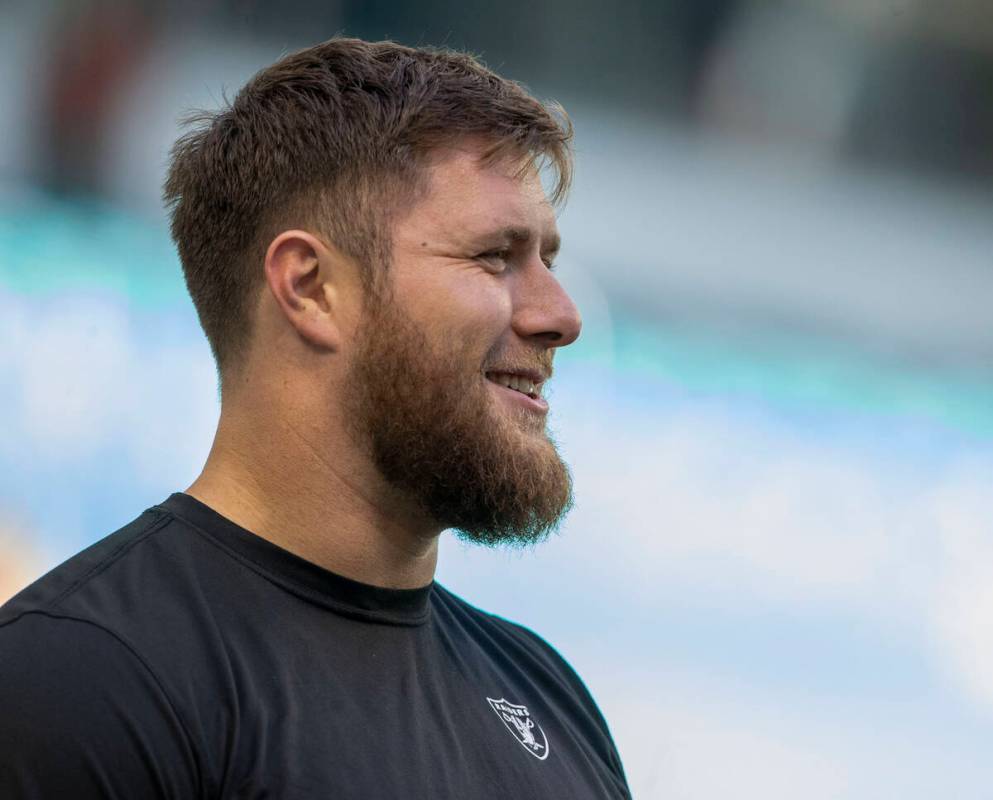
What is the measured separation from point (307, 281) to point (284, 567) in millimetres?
262

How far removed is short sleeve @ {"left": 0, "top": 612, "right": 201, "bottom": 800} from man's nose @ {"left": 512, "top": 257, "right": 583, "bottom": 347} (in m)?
0.46

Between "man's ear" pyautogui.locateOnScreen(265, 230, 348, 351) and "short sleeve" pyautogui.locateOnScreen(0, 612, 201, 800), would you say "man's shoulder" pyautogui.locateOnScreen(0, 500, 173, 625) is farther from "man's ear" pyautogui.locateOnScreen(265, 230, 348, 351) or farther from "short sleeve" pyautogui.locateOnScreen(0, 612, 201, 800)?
"man's ear" pyautogui.locateOnScreen(265, 230, 348, 351)

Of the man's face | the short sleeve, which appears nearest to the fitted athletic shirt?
the short sleeve

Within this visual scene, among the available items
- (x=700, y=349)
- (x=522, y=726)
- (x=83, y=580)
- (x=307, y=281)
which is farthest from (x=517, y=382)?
(x=700, y=349)

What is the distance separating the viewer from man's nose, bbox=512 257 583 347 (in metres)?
1.09

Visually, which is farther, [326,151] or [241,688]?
[326,151]

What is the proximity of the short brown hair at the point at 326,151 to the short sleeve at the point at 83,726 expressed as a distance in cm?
36

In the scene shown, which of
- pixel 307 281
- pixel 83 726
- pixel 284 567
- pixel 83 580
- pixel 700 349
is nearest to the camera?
pixel 83 726

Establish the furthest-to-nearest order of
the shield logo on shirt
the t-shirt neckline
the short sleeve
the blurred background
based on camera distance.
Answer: the blurred background, the shield logo on shirt, the t-shirt neckline, the short sleeve

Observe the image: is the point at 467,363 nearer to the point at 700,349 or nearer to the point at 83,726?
the point at 83,726

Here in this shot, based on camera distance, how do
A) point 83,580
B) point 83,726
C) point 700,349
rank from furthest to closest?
1. point 700,349
2. point 83,580
3. point 83,726

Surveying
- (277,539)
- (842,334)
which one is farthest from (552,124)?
(842,334)

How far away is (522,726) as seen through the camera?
3.57 feet

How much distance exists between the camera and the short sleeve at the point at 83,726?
751 millimetres
